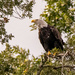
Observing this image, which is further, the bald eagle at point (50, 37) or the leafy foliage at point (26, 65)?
the bald eagle at point (50, 37)

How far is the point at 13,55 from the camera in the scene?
3693 mm

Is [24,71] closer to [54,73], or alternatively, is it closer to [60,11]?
[54,73]

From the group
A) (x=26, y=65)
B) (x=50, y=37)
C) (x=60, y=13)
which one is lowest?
(x=26, y=65)

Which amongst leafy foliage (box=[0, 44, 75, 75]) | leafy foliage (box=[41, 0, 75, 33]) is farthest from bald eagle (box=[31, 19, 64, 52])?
leafy foliage (box=[0, 44, 75, 75])

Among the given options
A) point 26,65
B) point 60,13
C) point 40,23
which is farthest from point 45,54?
point 40,23

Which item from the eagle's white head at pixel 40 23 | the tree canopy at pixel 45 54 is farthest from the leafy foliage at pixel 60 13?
the eagle's white head at pixel 40 23

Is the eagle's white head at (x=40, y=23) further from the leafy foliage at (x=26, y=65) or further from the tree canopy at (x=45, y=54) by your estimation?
the leafy foliage at (x=26, y=65)

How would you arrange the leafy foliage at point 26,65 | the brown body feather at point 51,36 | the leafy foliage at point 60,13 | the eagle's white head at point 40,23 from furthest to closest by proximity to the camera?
1. the eagle's white head at point 40,23
2. the brown body feather at point 51,36
3. the leafy foliage at point 60,13
4. the leafy foliage at point 26,65

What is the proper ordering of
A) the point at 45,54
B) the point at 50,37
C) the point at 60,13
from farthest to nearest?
the point at 50,37 < the point at 60,13 < the point at 45,54

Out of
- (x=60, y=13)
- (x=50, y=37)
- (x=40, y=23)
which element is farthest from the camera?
(x=40, y=23)

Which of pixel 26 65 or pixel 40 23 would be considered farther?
pixel 40 23

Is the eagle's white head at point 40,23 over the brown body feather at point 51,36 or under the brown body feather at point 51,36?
over

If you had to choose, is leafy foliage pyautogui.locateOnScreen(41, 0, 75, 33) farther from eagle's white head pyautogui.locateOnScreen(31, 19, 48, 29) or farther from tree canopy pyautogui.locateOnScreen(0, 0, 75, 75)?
eagle's white head pyautogui.locateOnScreen(31, 19, 48, 29)

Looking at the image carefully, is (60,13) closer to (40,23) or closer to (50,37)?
(50,37)
